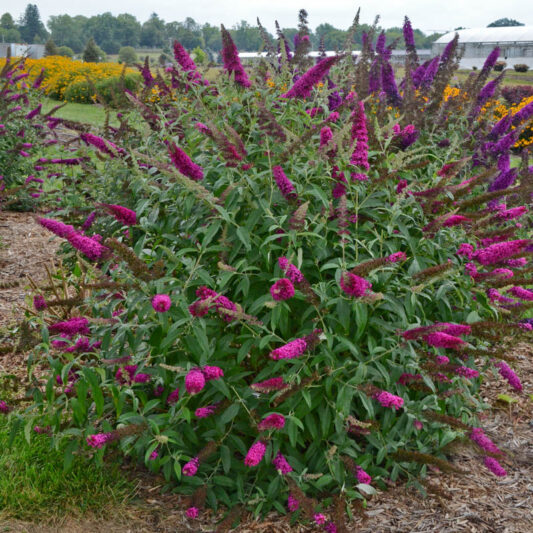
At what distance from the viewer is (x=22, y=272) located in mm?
6270

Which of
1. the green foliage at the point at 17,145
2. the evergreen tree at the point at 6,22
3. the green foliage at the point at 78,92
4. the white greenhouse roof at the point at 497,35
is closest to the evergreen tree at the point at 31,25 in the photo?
the evergreen tree at the point at 6,22

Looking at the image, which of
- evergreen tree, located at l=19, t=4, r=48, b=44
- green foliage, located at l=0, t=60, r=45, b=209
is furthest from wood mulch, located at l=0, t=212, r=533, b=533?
evergreen tree, located at l=19, t=4, r=48, b=44

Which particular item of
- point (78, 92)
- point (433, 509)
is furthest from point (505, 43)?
point (433, 509)

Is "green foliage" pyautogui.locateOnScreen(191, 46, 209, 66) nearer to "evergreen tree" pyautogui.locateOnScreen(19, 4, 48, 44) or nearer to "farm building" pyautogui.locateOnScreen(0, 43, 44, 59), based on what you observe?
"farm building" pyautogui.locateOnScreen(0, 43, 44, 59)

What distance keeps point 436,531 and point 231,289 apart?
62.0 inches

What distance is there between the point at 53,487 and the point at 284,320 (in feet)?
4.85

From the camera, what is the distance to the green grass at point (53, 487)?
304 centimetres

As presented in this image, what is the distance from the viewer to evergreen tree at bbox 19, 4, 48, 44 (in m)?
122

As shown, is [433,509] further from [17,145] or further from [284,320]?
[17,145]

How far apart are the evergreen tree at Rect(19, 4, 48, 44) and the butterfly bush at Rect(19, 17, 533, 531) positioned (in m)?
133

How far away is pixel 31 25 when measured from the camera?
12394cm

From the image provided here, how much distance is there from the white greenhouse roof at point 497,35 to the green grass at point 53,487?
68773mm

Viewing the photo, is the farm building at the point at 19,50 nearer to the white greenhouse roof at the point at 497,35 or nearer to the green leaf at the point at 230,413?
the green leaf at the point at 230,413

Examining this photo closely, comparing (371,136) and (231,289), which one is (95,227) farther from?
(371,136)
